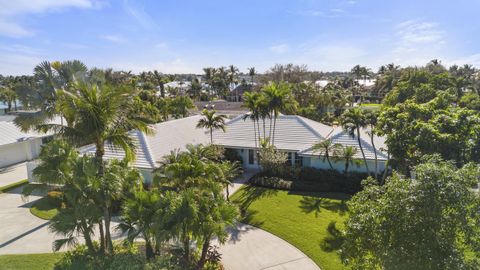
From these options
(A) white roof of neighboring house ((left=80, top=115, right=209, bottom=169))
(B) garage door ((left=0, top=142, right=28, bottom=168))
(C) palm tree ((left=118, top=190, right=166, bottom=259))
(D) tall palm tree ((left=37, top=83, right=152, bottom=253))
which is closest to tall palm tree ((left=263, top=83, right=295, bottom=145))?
(A) white roof of neighboring house ((left=80, top=115, right=209, bottom=169))

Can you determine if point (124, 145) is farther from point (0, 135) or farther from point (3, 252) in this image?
point (0, 135)

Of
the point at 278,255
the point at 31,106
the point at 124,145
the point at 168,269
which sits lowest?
the point at 278,255

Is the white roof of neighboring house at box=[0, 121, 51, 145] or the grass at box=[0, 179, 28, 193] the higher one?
the white roof of neighboring house at box=[0, 121, 51, 145]

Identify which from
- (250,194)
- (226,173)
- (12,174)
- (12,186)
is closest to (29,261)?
(226,173)

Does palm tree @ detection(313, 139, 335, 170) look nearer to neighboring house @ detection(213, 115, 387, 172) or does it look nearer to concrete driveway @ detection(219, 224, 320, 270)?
neighboring house @ detection(213, 115, 387, 172)

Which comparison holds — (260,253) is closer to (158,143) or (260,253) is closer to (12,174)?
(158,143)

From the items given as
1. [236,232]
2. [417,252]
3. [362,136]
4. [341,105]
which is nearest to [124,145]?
[236,232]
